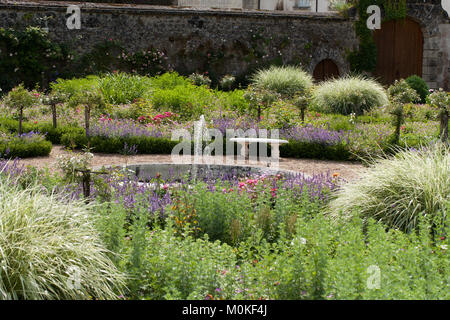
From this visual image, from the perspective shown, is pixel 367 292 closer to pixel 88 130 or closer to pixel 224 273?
pixel 224 273

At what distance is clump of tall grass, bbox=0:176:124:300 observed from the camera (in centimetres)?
321

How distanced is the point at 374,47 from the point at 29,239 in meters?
16.5

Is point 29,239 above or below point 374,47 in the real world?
below

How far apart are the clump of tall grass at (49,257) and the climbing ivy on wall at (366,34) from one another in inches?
618

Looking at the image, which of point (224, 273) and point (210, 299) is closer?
point (210, 299)

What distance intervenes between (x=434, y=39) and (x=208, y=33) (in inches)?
299

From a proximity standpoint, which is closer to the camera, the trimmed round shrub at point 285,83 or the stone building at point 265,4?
the trimmed round shrub at point 285,83

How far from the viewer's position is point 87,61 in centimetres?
1575

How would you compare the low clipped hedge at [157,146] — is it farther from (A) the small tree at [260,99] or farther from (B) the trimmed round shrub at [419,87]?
(B) the trimmed round shrub at [419,87]

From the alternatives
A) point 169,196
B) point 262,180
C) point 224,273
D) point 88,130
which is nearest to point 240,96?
point 88,130

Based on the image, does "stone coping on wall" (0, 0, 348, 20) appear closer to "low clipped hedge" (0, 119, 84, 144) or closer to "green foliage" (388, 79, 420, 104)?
"green foliage" (388, 79, 420, 104)

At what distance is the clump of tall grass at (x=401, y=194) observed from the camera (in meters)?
4.66

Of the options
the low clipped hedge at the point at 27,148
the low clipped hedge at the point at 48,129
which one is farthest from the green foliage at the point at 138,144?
the low clipped hedge at the point at 48,129

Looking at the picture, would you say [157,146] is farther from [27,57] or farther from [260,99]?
[27,57]
